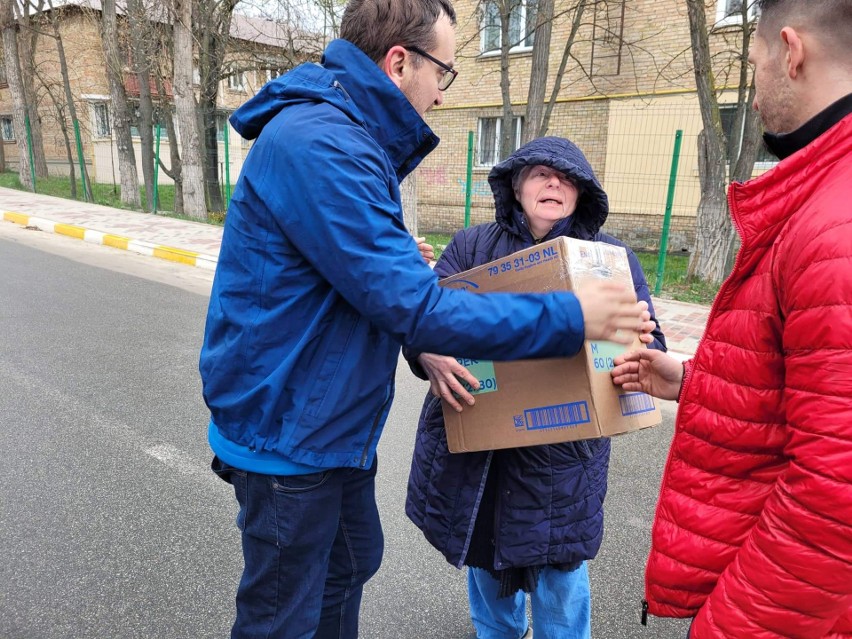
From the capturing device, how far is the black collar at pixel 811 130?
1.01m

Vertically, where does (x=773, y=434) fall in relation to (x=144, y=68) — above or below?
below


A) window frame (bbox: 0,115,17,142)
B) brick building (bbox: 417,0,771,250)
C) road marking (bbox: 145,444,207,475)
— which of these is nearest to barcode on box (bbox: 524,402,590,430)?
road marking (bbox: 145,444,207,475)

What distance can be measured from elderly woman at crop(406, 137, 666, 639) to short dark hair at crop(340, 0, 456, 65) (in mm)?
693

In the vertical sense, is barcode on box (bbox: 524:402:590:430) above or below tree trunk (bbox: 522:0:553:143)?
below

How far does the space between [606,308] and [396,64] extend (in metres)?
0.74

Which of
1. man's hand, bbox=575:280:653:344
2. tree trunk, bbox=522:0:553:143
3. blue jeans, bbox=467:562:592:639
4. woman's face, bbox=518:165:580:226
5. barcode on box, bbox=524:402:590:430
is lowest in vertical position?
blue jeans, bbox=467:562:592:639

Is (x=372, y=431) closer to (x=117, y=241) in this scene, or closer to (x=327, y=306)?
(x=327, y=306)

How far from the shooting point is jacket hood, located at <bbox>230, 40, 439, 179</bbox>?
135cm

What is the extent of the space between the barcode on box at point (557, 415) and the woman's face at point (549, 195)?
73 cm

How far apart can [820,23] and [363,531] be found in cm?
153

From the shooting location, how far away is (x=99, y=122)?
24797 mm

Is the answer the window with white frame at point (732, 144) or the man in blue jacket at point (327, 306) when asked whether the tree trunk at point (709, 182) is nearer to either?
the window with white frame at point (732, 144)

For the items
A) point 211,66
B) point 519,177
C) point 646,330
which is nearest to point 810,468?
point 646,330

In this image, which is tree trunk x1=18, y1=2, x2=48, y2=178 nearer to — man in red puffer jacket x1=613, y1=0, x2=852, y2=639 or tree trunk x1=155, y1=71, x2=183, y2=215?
tree trunk x1=155, y1=71, x2=183, y2=215
